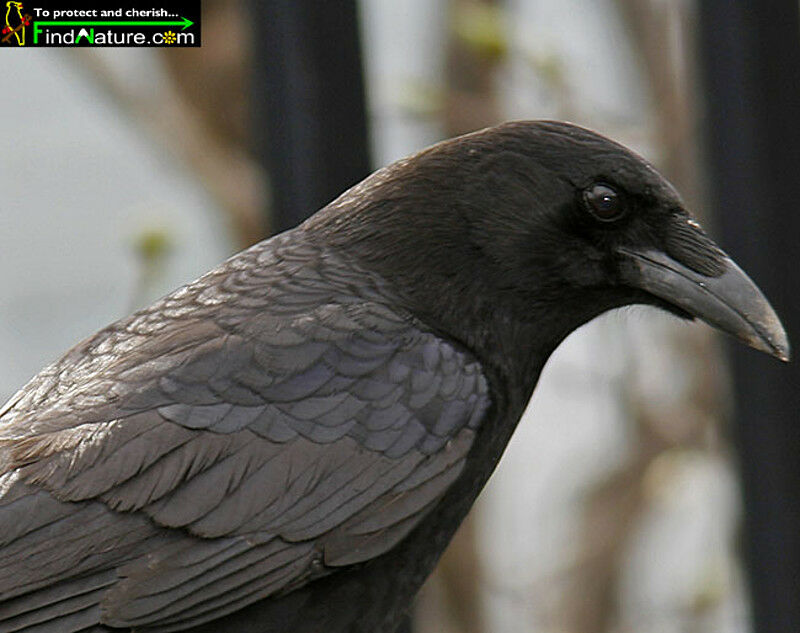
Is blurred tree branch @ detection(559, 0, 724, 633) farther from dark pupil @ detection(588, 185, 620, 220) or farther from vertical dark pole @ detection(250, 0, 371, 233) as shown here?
dark pupil @ detection(588, 185, 620, 220)

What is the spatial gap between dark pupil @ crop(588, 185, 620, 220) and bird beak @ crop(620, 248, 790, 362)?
0.21ft

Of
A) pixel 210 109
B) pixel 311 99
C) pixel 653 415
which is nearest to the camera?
pixel 311 99

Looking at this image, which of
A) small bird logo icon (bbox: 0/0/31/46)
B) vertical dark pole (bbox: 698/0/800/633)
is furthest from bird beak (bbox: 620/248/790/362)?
small bird logo icon (bbox: 0/0/31/46)

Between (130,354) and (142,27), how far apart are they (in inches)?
35.3

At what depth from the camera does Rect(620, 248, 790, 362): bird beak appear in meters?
2.18

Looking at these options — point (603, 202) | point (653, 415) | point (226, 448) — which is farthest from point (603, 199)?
point (653, 415)

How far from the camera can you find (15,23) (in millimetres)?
2846

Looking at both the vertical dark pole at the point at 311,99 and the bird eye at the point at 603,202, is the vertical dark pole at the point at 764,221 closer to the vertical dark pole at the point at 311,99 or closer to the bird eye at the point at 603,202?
the vertical dark pole at the point at 311,99

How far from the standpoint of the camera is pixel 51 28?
2.83 m

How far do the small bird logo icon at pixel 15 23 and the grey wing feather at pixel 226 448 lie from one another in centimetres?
81

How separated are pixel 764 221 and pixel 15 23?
1.47 meters

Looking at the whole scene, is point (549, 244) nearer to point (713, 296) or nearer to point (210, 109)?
point (713, 296)

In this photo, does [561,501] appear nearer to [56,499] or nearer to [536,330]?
[536,330]

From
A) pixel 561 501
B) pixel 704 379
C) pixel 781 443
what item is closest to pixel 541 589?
pixel 561 501
